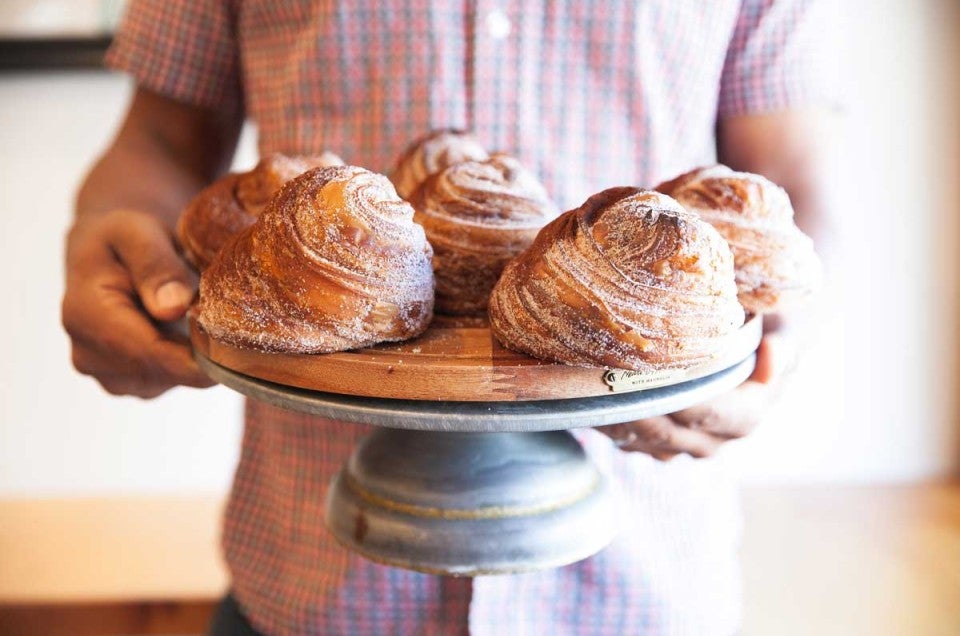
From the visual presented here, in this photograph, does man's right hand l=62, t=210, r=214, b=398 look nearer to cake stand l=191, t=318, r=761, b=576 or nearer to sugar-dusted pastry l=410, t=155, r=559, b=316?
cake stand l=191, t=318, r=761, b=576

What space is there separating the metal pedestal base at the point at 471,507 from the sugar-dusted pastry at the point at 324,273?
0.45 feet

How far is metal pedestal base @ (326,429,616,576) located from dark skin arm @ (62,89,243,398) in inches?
8.9

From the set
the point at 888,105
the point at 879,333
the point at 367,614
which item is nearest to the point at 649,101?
the point at 367,614

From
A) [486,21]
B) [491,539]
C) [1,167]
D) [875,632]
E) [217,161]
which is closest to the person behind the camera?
[491,539]

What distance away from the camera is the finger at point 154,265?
2.87 feet

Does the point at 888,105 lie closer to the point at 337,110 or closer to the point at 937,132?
the point at 937,132

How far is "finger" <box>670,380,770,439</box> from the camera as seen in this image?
2.70ft

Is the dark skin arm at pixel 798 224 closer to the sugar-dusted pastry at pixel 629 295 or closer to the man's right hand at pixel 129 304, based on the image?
the sugar-dusted pastry at pixel 629 295

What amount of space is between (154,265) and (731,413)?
0.65 m

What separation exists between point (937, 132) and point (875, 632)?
1.29 metres

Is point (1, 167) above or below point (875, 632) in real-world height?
above

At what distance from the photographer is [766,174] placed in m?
1.24

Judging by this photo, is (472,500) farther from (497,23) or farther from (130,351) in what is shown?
(497,23)

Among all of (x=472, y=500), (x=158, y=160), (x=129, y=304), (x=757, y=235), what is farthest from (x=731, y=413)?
(x=158, y=160)
